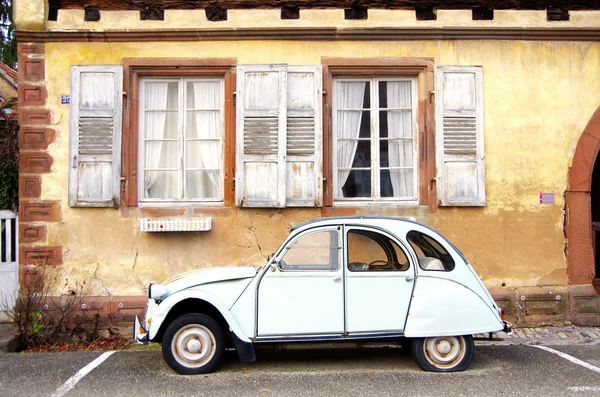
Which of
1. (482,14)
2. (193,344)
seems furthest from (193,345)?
(482,14)

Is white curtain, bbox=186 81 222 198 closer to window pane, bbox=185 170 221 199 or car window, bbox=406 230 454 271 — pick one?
window pane, bbox=185 170 221 199

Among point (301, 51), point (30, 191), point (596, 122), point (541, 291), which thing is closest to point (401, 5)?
point (301, 51)

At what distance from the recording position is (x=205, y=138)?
8211mm

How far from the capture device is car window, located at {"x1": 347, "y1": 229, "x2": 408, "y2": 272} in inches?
226

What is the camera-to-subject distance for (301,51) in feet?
26.5

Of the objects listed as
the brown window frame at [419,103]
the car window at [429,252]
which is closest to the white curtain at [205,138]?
the brown window frame at [419,103]

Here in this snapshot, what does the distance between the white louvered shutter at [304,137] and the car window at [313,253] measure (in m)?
2.09

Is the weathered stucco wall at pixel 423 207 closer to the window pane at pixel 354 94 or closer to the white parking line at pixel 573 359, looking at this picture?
the window pane at pixel 354 94

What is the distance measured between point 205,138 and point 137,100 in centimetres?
103

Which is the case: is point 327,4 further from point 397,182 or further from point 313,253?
point 313,253

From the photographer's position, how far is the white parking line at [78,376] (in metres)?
5.30

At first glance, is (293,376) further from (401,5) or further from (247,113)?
(401,5)

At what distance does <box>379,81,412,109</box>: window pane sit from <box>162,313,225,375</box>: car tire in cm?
410

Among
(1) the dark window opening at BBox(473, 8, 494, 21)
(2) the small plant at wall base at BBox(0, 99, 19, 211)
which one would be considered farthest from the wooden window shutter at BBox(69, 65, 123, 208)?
(1) the dark window opening at BBox(473, 8, 494, 21)
